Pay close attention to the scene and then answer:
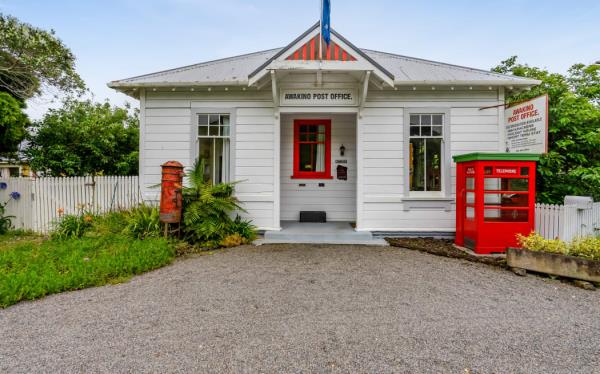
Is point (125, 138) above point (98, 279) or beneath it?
above

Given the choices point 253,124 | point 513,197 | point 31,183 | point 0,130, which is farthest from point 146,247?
point 0,130

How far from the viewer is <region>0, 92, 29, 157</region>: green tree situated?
905 centimetres

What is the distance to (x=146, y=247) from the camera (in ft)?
17.9

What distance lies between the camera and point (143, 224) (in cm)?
643

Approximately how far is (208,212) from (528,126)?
22.8ft

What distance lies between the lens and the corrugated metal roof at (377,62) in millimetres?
6852

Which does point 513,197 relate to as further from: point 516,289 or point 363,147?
point 363,147

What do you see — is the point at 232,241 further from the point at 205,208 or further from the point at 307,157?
the point at 307,157

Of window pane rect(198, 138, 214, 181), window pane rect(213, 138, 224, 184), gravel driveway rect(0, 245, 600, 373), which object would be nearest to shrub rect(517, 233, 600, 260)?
gravel driveway rect(0, 245, 600, 373)

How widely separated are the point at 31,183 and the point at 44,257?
12.6 ft

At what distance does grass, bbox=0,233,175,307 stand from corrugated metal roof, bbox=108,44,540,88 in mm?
3862

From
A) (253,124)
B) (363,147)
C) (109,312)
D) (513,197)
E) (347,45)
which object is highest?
(347,45)

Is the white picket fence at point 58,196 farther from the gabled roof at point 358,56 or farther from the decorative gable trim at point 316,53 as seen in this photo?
the decorative gable trim at point 316,53

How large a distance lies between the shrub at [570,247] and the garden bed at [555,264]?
170mm
